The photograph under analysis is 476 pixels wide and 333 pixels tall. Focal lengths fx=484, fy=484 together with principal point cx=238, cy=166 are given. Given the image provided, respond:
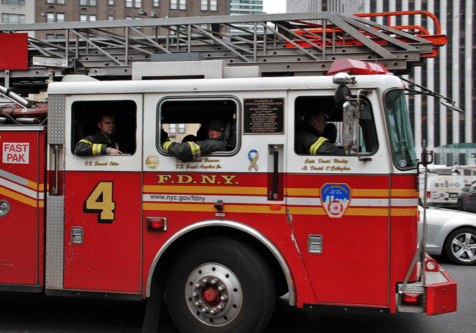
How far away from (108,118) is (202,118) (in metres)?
1.09

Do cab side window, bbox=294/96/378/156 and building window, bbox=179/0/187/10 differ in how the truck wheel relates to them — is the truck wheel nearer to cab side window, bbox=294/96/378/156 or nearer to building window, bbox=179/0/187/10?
cab side window, bbox=294/96/378/156

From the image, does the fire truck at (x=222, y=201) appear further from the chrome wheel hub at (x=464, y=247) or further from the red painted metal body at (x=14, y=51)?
the chrome wheel hub at (x=464, y=247)

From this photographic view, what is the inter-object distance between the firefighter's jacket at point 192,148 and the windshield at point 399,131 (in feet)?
5.42

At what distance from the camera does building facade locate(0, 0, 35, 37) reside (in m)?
52.2

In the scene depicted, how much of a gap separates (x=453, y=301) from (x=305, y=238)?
4.86 feet

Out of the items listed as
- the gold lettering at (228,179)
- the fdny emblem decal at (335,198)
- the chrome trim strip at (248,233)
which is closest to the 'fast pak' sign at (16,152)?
the chrome trim strip at (248,233)

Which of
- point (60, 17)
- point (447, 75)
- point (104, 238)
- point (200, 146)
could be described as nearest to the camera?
point (200, 146)

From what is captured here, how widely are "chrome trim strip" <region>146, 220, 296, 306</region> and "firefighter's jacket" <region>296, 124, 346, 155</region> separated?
2.99ft

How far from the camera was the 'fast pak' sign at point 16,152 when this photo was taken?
206 inches

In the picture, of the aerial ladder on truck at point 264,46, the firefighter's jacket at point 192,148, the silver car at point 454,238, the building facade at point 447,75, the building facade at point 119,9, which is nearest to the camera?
the firefighter's jacket at point 192,148

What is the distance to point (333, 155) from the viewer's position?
4.67 metres

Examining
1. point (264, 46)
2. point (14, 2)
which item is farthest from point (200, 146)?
point (14, 2)

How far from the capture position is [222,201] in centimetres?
480

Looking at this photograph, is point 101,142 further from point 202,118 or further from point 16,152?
point 202,118
